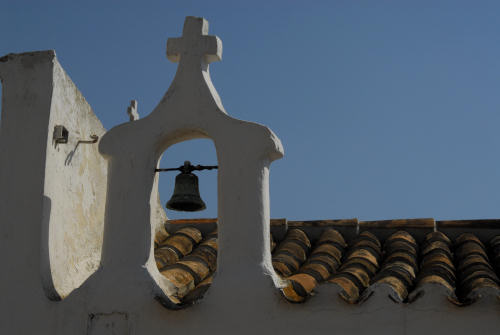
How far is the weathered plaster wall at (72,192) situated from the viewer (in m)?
7.39

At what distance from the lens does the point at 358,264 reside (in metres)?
7.66

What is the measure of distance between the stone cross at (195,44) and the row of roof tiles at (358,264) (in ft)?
5.72

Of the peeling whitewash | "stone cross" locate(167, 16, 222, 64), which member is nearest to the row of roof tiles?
the peeling whitewash

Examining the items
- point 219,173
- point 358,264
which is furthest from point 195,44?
point 358,264

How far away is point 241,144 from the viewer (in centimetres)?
730

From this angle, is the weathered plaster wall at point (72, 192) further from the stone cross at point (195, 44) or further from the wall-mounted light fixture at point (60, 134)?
the stone cross at point (195, 44)

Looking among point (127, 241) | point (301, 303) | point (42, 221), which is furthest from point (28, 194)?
point (301, 303)

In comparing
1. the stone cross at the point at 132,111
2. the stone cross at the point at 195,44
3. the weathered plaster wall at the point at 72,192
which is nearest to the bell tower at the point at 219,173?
the stone cross at the point at 195,44

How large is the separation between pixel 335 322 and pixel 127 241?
5.69ft

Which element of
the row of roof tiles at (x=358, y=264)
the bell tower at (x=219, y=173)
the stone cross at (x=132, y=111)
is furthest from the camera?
the stone cross at (x=132, y=111)

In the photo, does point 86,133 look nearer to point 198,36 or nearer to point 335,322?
point 198,36

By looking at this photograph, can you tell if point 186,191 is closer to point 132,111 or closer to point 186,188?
point 186,188

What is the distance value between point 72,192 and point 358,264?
2463 millimetres

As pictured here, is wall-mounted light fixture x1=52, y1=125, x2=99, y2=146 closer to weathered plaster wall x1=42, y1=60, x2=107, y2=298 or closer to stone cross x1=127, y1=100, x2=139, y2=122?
weathered plaster wall x1=42, y1=60, x2=107, y2=298
